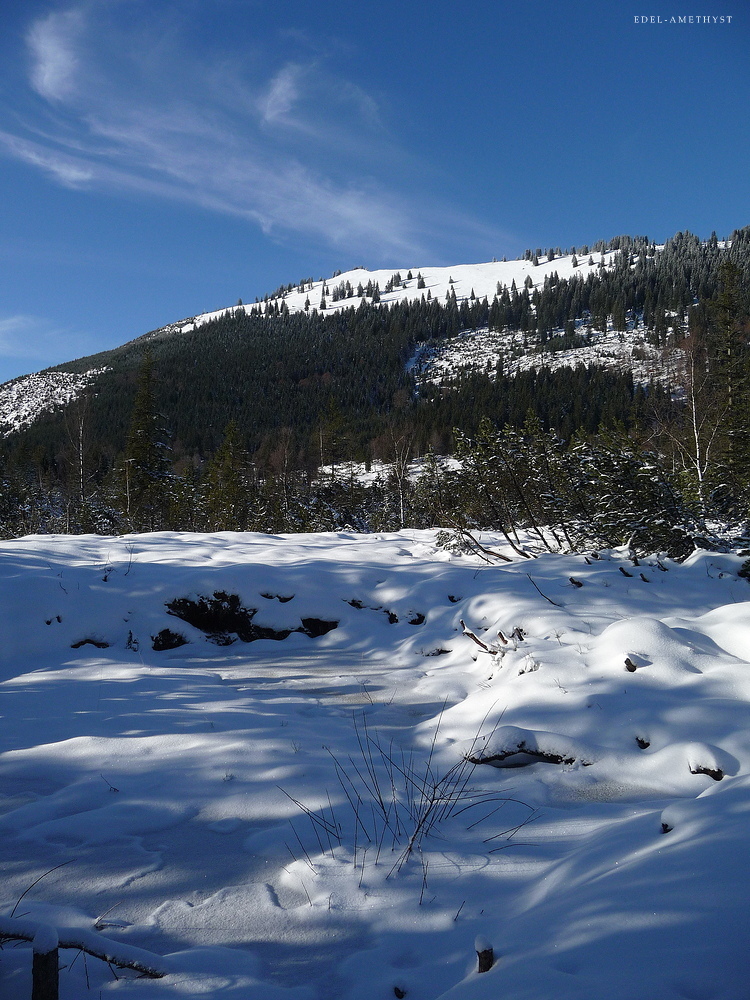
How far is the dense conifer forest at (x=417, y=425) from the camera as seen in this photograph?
32.2ft

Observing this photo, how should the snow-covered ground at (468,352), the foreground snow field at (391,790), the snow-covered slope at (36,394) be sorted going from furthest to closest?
the snow-covered slope at (36,394), the snow-covered ground at (468,352), the foreground snow field at (391,790)

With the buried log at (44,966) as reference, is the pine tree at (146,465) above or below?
above

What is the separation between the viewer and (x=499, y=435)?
10.4m

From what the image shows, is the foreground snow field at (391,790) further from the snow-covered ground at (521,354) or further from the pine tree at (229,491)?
the snow-covered ground at (521,354)

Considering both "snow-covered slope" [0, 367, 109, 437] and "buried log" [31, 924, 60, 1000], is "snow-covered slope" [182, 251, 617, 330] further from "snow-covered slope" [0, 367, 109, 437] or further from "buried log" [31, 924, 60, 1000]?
"buried log" [31, 924, 60, 1000]

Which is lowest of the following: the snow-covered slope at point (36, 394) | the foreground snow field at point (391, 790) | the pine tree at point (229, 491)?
the foreground snow field at point (391, 790)

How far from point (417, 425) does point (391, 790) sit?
65.5 meters

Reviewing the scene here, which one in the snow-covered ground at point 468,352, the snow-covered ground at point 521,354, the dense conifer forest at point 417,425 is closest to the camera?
the dense conifer forest at point 417,425

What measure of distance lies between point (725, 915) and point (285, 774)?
8.05 feet

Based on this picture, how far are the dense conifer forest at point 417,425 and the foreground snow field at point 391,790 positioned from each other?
10.4ft

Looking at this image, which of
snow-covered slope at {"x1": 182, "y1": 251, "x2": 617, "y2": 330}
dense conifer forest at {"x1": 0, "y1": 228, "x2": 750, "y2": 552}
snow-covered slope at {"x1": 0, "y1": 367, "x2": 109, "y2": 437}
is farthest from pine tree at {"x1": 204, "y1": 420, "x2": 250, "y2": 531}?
snow-covered slope at {"x1": 182, "y1": 251, "x2": 617, "y2": 330}

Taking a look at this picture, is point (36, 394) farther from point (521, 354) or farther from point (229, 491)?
point (229, 491)

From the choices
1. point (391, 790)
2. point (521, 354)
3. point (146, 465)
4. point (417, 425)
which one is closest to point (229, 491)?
point (146, 465)

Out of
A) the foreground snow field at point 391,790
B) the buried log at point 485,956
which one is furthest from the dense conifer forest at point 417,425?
the buried log at point 485,956
